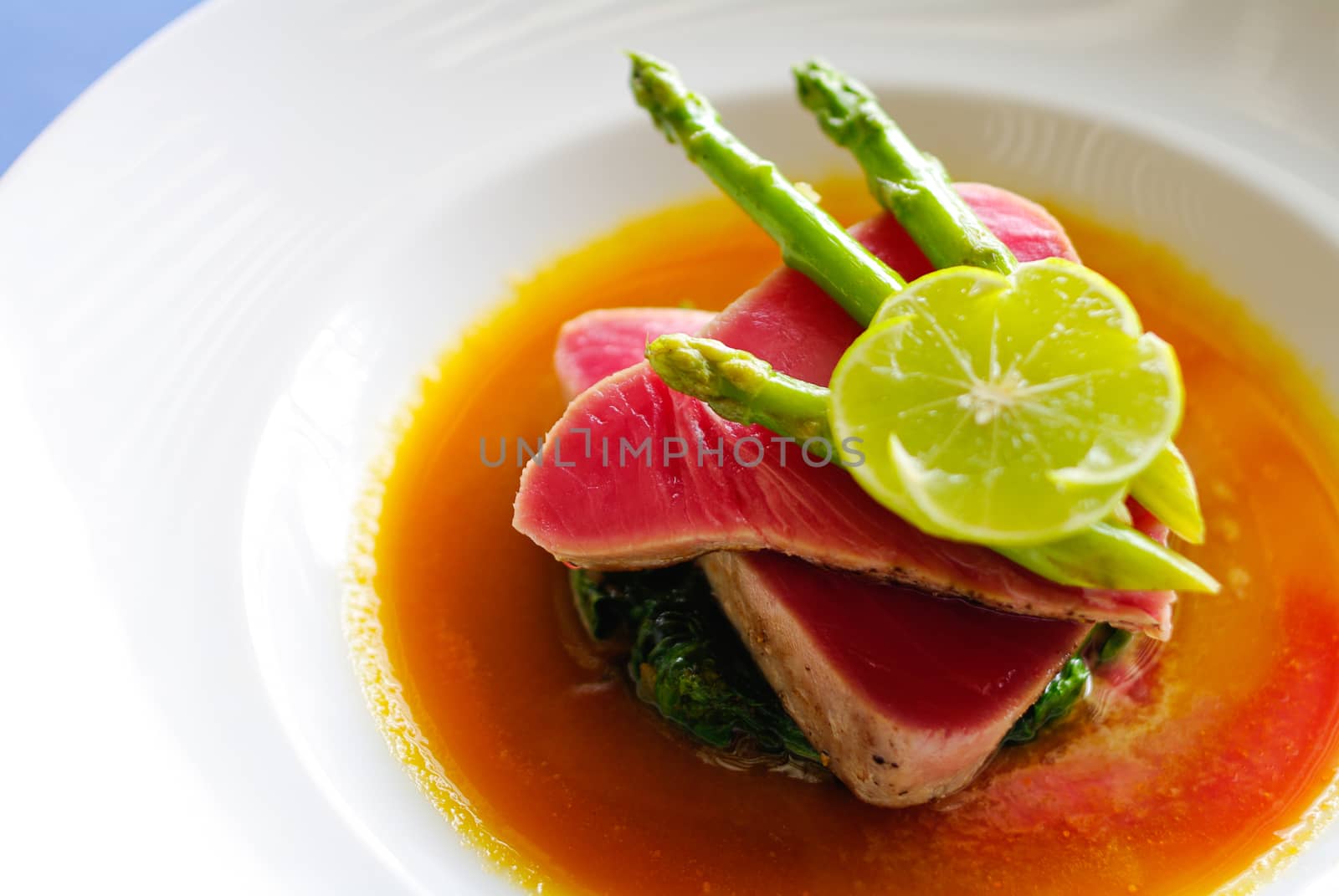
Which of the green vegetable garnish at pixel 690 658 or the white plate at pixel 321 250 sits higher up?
the white plate at pixel 321 250

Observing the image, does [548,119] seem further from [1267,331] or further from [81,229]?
[1267,331]

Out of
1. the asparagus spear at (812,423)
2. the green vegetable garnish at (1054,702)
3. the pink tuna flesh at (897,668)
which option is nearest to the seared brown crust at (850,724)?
the pink tuna flesh at (897,668)

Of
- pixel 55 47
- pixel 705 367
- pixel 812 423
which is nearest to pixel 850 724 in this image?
pixel 812 423

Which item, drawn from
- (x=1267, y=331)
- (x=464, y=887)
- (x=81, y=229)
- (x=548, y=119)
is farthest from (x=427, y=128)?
(x=1267, y=331)

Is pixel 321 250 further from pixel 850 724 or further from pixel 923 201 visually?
pixel 850 724

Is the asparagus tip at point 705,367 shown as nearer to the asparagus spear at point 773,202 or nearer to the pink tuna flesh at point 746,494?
the pink tuna flesh at point 746,494

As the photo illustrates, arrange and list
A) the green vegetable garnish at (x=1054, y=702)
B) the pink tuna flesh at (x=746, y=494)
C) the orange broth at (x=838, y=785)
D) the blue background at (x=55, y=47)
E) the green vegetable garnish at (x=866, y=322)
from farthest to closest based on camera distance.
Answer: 1. the blue background at (x=55, y=47)
2. the green vegetable garnish at (x=1054, y=702)
3. the orange broth at (x=838, y=785)
4. the pink tuna flesh at (x=746, y=494)
5. the green vegetable garnish at (x=866, y=322)
